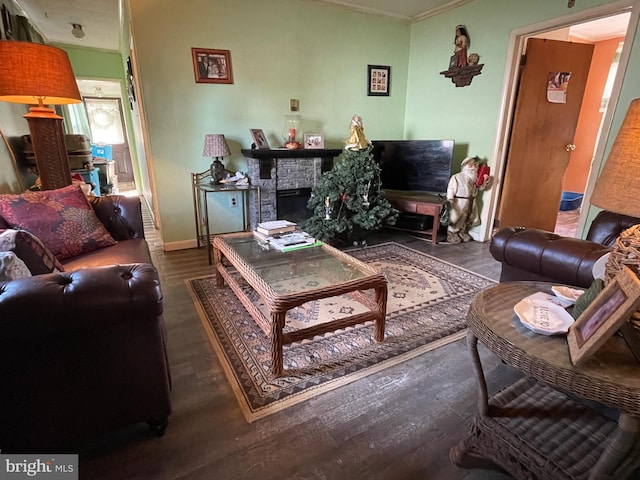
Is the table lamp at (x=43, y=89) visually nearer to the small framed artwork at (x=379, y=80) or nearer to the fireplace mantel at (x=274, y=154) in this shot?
the fireplace mantel at (x=274, y=154)

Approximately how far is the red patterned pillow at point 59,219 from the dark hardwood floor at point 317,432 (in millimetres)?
856

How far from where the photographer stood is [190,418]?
4.62 ft

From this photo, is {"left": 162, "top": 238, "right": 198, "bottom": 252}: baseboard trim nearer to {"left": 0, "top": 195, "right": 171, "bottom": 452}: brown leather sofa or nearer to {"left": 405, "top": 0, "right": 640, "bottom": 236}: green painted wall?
{"left": 0, "top": 195, "right": 171, "bottom": 452}: brown leather sofa

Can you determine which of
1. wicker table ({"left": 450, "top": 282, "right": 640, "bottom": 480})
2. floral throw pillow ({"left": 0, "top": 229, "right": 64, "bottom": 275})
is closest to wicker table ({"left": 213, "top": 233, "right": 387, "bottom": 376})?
wicker table ({"left": 450, "top": 282, "right": 640, "bottom": 480})

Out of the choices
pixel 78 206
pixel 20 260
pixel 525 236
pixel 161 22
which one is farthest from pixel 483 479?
pixel 161 22

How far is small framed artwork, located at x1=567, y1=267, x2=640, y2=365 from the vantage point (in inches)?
31.3

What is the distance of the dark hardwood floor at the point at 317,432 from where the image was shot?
3.93 ft

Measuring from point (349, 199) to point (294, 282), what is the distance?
1.72 metres

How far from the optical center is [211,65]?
10.8 ft

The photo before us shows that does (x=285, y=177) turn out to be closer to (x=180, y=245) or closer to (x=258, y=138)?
(x=258, y=138)

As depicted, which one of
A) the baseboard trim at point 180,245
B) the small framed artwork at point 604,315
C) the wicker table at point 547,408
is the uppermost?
the small framed artwork at point 604,315

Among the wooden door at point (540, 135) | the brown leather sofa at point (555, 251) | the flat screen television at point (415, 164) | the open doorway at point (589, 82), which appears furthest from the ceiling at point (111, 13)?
the brown leather sofa at point (555, 251)

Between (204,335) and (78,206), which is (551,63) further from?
(78,206)

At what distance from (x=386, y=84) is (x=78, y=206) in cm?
376
